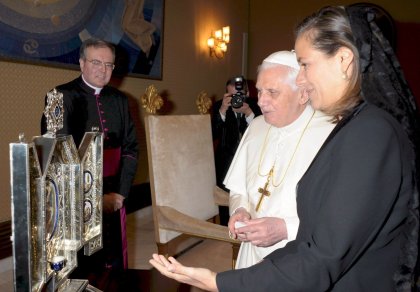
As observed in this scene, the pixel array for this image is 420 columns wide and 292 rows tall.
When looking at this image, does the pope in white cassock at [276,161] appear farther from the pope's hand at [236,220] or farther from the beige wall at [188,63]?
the beige wall at [188,63]

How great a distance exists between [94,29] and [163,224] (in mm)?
2824

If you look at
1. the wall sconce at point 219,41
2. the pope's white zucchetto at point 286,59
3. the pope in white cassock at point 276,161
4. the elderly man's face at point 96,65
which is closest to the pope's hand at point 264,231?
the pope in white cassock at point 276,161

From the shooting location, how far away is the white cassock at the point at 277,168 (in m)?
1.80

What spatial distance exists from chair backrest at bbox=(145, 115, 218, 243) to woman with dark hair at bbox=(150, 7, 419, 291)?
1357mm

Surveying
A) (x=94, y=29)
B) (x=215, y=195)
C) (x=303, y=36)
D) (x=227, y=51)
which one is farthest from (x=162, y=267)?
(x=227, y=51)

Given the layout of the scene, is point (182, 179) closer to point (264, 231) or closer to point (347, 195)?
point (264, 231)

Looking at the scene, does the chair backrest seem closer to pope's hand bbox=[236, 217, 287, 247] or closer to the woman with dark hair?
pope's hand bbox=[236, 217, 287, 247]

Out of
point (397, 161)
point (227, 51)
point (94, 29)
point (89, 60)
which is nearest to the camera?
point (397, 161)

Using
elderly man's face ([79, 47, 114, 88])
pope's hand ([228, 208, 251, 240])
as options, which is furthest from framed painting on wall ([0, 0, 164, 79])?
pope's hand ([228, 208, 251, 240])

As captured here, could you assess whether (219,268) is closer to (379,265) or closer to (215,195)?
(215,195)

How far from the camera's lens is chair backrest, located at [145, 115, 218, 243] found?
7.68 feet

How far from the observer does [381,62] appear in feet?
3.21

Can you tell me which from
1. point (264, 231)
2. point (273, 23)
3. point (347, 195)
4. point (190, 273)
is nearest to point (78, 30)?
point (264, 231)

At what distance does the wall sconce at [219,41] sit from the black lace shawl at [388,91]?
6.03 meters
